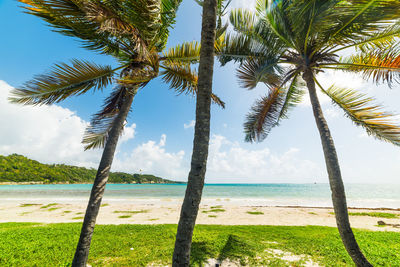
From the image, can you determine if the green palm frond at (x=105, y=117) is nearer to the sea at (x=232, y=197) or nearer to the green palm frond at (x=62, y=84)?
the green palm frond at (x=62, y=84)

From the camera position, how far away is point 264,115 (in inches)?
279

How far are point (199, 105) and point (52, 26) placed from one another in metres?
2.97

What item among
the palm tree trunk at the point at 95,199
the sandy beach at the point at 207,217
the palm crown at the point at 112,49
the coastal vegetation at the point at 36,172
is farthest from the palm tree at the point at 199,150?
the coastal vegetation at the point at 36,172

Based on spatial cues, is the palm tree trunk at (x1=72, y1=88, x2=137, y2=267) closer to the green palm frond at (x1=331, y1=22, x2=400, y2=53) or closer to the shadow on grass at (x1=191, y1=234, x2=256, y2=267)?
the shadow on grass at (x1=191, y1=234, x2=256, y2=267)

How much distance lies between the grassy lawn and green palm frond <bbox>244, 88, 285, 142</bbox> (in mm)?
4029

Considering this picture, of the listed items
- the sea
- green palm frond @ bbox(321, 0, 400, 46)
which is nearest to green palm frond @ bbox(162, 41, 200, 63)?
green palm frond @ bbox(321, 0, 400, 46)

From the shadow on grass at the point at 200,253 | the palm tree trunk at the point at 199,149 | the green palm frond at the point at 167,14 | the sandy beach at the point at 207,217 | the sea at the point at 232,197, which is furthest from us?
the sea at the point at 232,197

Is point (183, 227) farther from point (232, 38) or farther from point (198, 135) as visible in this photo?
point (232, 38)

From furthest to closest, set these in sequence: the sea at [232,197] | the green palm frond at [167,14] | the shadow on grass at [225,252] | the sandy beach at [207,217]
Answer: the sea at [232,197] < the sandy beach at [207,217] < the shadow on grass at [225,252] < the green palm frond at [167,14]

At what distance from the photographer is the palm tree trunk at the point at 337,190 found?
3400mm

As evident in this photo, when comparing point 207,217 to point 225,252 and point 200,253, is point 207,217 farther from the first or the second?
point 200,253

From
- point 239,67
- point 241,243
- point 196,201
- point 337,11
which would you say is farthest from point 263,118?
point 196,201

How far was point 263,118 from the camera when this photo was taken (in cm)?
714

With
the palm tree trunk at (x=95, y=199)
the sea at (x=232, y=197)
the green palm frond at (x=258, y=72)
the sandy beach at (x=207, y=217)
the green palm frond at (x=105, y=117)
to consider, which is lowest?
the sea at (x=232, y=197)
